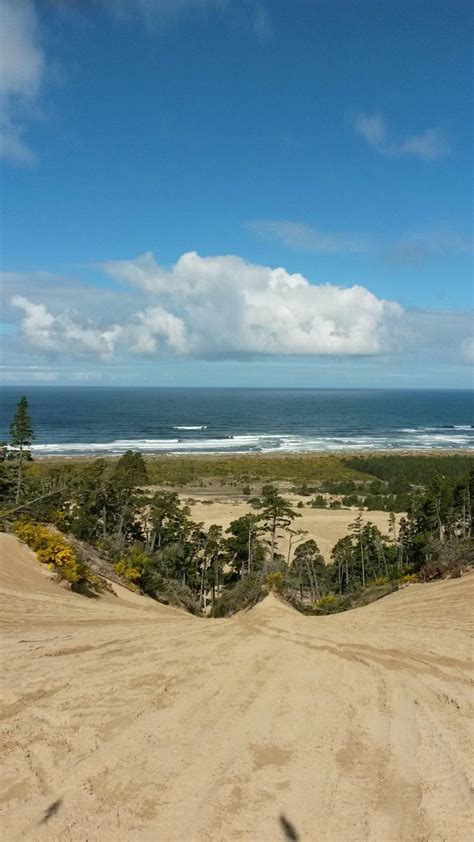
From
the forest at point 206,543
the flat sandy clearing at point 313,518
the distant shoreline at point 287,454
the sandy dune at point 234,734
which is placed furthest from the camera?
the distant shoreline at point 287,454

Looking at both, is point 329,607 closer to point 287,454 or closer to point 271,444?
point 287,454

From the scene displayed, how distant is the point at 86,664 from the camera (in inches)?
247

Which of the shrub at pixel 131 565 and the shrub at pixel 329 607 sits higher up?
the shrub at pixel 131 565

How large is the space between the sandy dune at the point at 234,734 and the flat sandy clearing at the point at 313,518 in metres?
27.7

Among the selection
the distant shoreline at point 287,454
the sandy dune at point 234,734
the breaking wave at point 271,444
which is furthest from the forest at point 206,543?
the breaking wave at point 271,444

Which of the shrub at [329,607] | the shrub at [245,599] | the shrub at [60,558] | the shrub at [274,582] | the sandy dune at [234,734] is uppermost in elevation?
the sandy dune at [234,734]

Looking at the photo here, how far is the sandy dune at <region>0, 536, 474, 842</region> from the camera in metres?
3.56

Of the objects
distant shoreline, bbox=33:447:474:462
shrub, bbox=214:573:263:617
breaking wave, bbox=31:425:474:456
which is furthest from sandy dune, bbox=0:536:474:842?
breaking wave, bbox=31:425:474:456

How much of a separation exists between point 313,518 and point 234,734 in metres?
39.8

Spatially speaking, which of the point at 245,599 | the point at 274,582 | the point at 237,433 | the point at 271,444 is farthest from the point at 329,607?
the point at 237,433

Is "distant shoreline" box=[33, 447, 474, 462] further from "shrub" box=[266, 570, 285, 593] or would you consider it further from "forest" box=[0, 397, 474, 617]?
"shrub" box=[266, 570, 285, 593]

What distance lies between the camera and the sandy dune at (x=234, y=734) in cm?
356

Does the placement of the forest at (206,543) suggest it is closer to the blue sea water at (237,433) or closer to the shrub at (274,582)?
the shrub at (274,582)

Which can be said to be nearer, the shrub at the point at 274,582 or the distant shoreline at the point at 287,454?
the shrub at the point at 274,582
